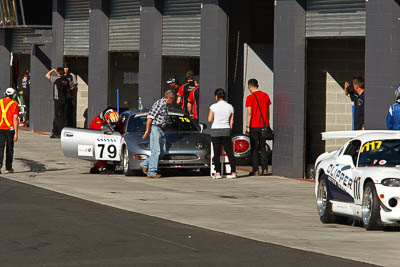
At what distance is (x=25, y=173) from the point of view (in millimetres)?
21547

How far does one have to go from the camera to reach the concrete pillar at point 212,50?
24.1m

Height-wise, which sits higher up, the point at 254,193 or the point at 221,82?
the point at 221,82

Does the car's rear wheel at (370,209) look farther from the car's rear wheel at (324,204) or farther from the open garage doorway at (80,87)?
the open garage doorway at (80,87)

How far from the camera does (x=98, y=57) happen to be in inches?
1213

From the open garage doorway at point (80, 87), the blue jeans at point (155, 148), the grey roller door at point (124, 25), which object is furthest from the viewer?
the open garage doorway at point (80, 87)

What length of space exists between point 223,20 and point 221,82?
1404 millimetres

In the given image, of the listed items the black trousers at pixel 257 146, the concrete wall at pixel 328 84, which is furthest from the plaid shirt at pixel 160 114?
the concrete wall at pixel 328 84

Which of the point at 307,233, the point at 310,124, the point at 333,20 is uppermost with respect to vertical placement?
the point at 333,20

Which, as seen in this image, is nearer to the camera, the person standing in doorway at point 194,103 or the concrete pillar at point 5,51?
the person standing in doorway at point 194,103

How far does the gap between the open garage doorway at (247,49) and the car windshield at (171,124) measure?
10.5ft

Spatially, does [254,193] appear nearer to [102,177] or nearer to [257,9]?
[102,177]

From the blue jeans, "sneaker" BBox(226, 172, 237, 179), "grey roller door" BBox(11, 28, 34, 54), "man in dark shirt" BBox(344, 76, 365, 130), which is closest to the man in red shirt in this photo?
"sneaker" BBox(226, 172, 237, 179)

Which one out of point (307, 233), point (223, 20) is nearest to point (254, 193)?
point (307, 233)

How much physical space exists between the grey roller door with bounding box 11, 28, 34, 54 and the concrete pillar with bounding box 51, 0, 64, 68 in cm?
327
